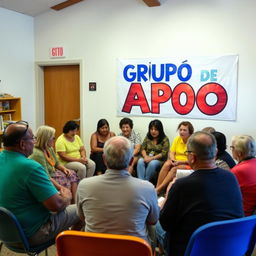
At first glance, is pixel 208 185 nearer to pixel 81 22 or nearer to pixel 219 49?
pixel 219 49

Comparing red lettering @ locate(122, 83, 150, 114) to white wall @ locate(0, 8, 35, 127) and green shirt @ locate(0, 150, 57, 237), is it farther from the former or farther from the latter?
green shirt @ locate(0, 150, 57, 237)

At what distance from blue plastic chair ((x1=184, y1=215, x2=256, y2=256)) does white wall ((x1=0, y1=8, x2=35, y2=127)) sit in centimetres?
424

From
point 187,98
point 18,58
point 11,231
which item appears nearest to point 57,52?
point 18,58

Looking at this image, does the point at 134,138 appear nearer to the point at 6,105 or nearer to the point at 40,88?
the point at 6,105

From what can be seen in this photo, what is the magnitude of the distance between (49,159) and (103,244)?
1.85 metres

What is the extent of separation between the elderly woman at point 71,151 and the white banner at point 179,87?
115 centimetres

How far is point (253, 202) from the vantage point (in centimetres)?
215

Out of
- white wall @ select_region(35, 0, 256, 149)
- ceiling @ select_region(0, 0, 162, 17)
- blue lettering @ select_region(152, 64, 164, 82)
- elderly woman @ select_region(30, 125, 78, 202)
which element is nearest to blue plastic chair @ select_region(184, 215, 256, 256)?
elderly woman @ select_region(30, 125, 78, 202)

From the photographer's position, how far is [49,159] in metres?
3.07

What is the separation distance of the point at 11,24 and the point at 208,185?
4530 mm

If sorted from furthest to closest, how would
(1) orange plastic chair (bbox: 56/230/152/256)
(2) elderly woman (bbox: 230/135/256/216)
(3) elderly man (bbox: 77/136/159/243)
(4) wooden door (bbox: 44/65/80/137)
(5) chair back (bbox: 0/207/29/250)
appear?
(4) wooden door (bbox: 44/65/80/137)
(2) elderly woman (bbox: 230/135/256/216)
(5) chair back (bbox: 0/207/29/250)
(3) elderly man (bbox: 77/136/159/243)
(1) orange plastic chair (bbox: 56/230/152/256)

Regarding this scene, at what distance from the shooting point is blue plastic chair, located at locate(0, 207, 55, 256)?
1725mm

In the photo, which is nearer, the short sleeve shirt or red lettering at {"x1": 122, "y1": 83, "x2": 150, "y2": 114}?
the short sleeve shirt

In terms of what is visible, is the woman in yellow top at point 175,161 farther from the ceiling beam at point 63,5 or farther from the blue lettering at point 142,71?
A: the ceiling beam at point 63,5
